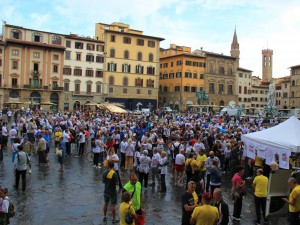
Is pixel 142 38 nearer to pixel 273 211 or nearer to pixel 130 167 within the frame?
pixel 130 167

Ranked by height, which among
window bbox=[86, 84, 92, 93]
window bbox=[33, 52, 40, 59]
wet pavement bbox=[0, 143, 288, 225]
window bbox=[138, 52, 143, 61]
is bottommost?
wet pavement bbox=[0, 143, 288, 225]

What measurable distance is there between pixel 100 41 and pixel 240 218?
162 ft

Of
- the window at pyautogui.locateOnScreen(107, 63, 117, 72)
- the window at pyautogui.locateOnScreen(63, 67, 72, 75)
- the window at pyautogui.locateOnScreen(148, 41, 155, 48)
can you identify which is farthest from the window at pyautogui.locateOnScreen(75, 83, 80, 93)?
the window at pyautogui.locateOnScreen(148, 41, 155, 48)

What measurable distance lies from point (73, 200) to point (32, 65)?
4482cm

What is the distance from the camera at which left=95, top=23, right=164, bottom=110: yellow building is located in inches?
2185

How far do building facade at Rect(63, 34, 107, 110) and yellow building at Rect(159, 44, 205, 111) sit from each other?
1500 cm

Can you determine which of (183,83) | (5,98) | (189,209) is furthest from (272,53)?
(189,209)

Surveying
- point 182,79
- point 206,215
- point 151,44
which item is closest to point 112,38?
point 151,44

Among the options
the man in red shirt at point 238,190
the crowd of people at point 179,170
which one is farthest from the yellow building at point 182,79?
the man in red shirt at point 238,190

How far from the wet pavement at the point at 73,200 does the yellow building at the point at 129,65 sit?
1666 inches

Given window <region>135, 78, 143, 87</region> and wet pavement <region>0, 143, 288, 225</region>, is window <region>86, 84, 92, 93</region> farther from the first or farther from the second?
wet pavement <region>0, 143, 288, 225</region>

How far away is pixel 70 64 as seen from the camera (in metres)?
52.7

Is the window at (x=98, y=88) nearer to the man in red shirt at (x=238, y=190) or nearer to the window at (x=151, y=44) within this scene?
the window at (x=151, y=44)

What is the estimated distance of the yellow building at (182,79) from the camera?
62094 mm
